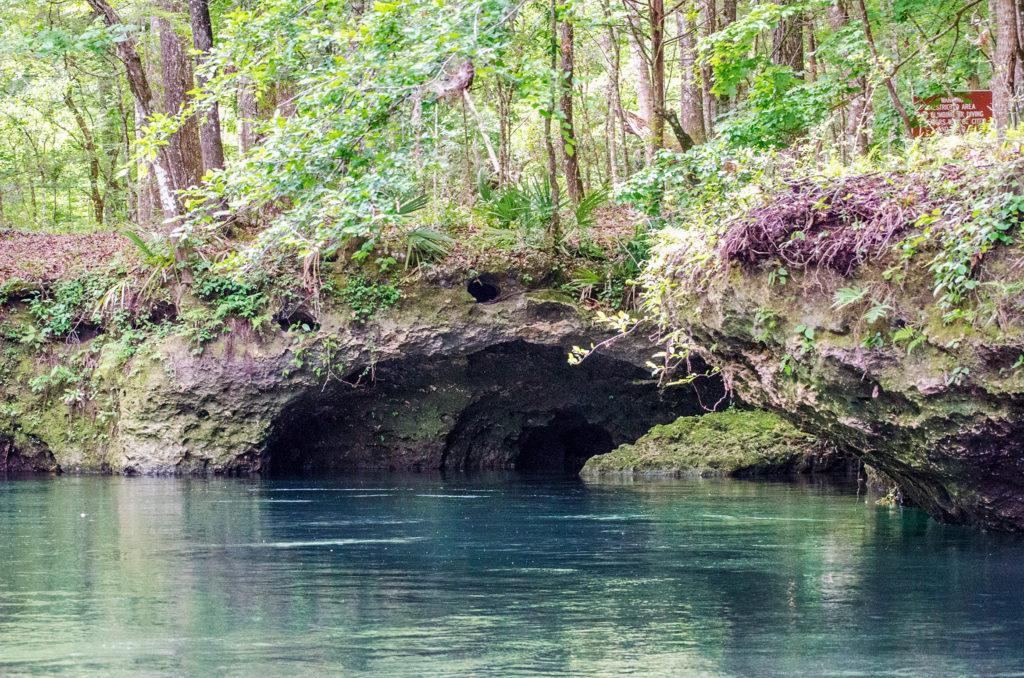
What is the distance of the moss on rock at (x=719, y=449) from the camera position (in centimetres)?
1653

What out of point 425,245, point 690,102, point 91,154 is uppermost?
point 91,154

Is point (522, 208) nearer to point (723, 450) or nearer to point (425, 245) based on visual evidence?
point (425, 245)

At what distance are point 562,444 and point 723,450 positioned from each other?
4.53 m

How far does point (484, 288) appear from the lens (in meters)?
16.4

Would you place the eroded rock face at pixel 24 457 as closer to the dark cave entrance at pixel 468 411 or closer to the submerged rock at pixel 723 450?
the dark cave entrance at pixel 468 411

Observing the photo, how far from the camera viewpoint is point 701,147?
13695mm

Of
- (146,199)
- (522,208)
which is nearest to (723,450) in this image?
(522,208)

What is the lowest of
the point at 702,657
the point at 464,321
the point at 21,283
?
the point at 702,657

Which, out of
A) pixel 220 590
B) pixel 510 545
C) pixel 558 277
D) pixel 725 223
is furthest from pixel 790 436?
pixel 220 590

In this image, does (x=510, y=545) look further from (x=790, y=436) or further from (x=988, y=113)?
(x=790, y=436)

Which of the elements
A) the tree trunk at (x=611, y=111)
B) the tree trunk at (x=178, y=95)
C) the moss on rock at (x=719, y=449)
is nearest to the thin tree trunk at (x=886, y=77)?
the moss on rock at (x=719, y=449)

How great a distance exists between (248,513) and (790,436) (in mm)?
9264

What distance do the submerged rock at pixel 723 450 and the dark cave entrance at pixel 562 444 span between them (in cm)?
199

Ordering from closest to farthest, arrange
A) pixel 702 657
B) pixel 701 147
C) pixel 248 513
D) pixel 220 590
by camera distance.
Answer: pixel 702 657 → pixel 220 590 → pixel 248 513 → pixel 701 147
